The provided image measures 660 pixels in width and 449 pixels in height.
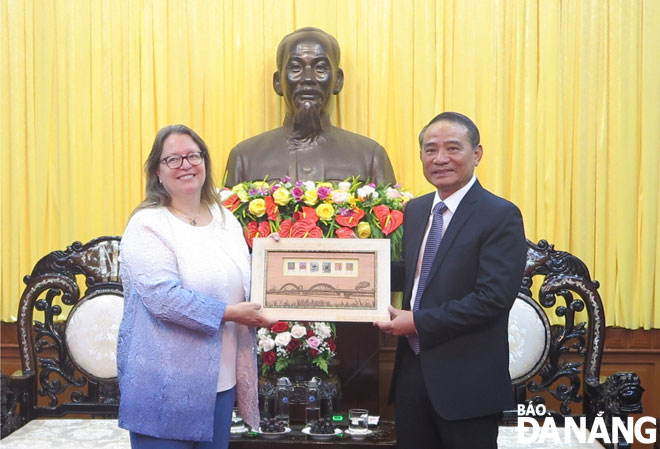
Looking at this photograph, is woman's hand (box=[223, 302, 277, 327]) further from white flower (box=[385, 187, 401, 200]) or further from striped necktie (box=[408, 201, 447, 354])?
white flower (box=[385, 187, 401, 200])

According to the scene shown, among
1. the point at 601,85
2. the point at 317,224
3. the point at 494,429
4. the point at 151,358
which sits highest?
the point at 601,85

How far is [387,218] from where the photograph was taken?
274 centimetres

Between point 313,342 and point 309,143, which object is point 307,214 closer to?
point 313,342

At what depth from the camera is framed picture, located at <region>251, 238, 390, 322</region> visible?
2223 mm

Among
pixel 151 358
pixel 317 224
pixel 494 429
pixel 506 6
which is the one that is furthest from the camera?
pixel 506 6

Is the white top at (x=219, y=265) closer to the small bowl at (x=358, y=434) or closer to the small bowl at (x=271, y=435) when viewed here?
the small bowl at (x=271, y=435)

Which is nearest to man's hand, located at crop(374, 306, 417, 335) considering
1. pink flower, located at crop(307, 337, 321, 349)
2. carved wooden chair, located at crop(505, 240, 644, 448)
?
pink flower, located at crop(307, 337, 321, 349)

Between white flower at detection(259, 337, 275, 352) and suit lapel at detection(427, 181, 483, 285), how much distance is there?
2.82 ft

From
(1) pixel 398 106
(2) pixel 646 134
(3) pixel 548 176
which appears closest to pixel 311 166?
(1) pixel 398 106

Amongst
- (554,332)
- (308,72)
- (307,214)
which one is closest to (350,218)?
(307,214)

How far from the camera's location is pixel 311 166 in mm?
3754

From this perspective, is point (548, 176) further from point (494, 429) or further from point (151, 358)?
point (151, 358)

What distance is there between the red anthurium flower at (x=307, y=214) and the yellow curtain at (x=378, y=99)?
146 cm

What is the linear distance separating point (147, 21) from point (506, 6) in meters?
2.15
